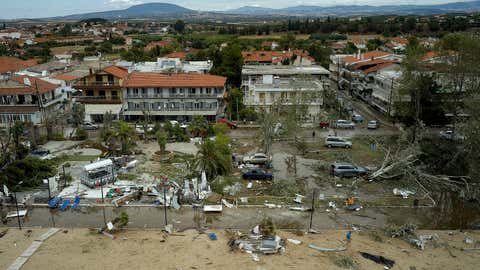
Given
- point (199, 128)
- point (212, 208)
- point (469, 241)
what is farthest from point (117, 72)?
point (469, 241)

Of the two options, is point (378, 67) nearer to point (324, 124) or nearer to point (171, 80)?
point (324, 124)

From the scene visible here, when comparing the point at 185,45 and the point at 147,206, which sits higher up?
the point at 185,45

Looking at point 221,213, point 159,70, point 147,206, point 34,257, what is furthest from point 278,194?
point 159,70

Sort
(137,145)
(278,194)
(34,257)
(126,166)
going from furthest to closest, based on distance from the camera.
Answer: (137,145) < (126,166) < (278,194) < (34,257)

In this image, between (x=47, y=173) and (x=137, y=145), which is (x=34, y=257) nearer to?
(x=47, y=173)

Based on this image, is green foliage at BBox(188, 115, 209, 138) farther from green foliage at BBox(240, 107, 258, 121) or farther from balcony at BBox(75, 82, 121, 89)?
balcony at BBox(75, 82, 121, 89)

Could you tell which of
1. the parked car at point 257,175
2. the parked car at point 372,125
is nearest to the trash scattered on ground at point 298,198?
the parked car at point 257,175

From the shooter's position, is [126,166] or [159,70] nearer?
[126,166]

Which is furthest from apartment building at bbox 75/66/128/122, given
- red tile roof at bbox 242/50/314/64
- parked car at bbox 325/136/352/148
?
red tile roof at bbox 242/50/314/64
